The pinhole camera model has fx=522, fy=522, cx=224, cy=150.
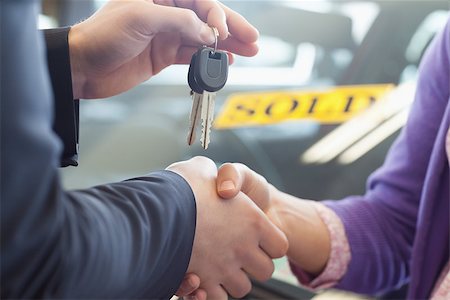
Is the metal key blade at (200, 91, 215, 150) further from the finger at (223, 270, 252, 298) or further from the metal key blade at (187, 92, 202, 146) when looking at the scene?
the finger at (223, 270, 252, 298)

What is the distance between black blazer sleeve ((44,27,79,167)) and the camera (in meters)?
0.53

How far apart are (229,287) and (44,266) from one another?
30cm

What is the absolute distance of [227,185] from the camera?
1.78ft

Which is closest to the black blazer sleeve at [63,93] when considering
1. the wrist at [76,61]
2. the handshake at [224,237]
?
the wrist at [76,61]

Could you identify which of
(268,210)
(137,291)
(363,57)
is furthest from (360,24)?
(137,291)

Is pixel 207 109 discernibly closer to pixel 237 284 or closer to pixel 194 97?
pixel 194 97

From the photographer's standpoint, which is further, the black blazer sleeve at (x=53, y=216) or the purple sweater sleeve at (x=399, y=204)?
the purple sweater sleeve at (x=399, y=204)

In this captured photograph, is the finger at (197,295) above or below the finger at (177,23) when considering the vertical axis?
below

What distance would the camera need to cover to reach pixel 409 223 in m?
0.80

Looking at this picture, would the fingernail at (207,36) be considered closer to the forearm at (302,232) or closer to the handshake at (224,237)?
the handshake at (224,237)

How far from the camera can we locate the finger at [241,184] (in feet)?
1.77

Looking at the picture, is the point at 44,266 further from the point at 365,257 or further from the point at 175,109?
the point at 175,109

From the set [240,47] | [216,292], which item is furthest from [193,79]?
[216,292]

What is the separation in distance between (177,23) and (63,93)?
136mm
